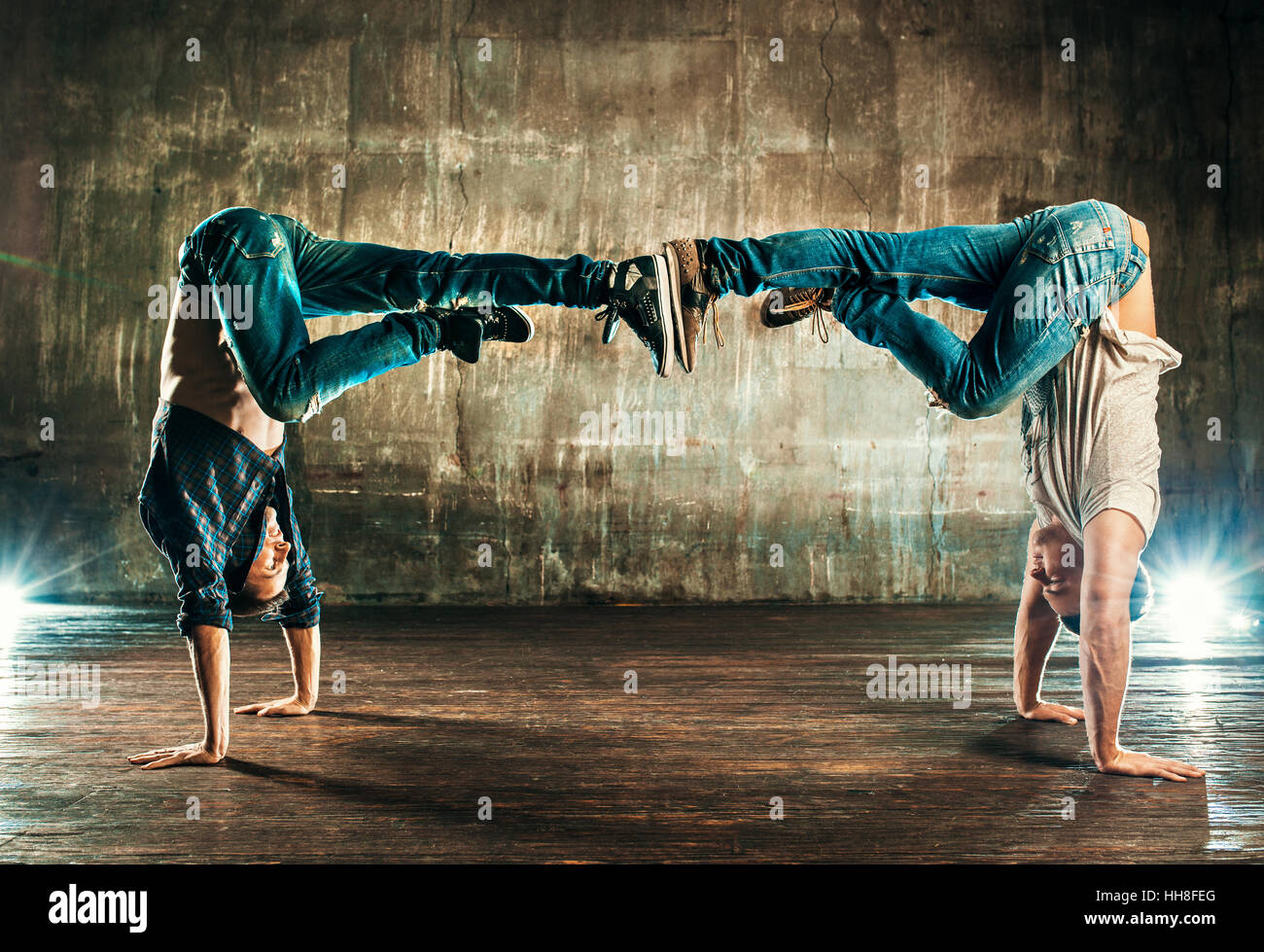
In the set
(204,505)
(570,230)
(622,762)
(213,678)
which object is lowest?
(622,762)

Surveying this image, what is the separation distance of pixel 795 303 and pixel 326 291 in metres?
1.38

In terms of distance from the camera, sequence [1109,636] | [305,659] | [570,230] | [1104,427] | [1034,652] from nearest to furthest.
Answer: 1. [1109,636]
2. [1104,427]
3. [1034,652]
4. [305,659]
5. [570,230]

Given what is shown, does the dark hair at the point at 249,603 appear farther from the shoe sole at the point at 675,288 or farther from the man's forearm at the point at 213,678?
the shoe sole at the point at 675,288

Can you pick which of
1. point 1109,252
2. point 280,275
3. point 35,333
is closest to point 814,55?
A: point 1109,252

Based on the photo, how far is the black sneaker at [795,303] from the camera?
278cm

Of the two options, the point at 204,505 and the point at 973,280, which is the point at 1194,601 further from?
the point at 204,505

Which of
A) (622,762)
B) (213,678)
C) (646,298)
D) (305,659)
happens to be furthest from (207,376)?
(622,762)

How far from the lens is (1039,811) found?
6.46 ft

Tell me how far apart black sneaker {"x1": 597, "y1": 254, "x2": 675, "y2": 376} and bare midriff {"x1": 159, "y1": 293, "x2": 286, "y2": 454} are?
97cm

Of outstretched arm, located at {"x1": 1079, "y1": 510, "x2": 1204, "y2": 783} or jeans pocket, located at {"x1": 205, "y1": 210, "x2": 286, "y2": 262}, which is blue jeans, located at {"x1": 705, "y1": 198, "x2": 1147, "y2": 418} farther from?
jeans pocket, located at {"x1": 205, "y1": 210, "x2": 286, "y2": 262}

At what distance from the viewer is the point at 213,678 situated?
7.57 ft

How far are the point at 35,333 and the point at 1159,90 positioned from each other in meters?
7.71

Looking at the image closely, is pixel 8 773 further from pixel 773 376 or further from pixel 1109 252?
pixel 773 376

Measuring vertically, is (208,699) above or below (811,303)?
below
